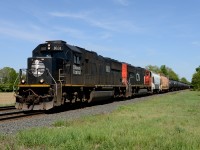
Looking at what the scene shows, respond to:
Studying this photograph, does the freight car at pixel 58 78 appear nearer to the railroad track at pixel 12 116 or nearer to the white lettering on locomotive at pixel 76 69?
the white lettering on locomotive at pixel 76 69

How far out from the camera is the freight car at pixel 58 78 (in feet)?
58.6

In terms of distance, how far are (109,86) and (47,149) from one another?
67.6 ft

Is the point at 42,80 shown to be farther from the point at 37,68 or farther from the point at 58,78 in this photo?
the point at 58,78

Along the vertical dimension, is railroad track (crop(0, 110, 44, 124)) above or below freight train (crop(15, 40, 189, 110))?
below

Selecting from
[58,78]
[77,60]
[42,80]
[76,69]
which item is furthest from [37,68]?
[77,60]

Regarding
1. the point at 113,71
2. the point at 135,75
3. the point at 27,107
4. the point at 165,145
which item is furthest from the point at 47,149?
the point at 135,75

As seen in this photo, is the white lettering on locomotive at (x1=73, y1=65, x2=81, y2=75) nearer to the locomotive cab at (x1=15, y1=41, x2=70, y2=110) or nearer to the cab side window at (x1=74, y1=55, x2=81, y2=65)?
the cab side window at (x1=74, y1=55, x2=81, y2=65)

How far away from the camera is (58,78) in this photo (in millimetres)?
19000

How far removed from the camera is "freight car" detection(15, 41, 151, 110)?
17859mm

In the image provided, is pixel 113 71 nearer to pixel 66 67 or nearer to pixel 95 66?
pixel 95 66

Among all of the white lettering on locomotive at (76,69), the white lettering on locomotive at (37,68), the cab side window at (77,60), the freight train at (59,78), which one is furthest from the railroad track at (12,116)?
the cab side window at (77,60)

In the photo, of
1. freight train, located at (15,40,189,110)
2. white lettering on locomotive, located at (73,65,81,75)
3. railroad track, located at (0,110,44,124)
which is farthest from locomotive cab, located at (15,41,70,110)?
white lettering on locomotive, located at (73,65,81,75)

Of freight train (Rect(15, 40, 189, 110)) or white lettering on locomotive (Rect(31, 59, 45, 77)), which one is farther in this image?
white lettering on locomotive (Rect(31, 59, 45, 77))

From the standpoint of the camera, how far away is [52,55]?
19.7 m
